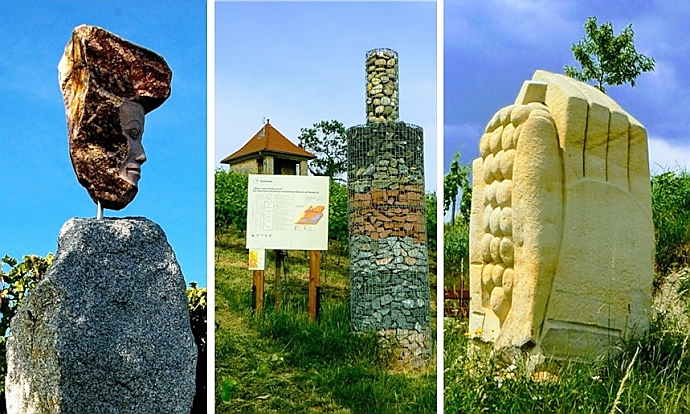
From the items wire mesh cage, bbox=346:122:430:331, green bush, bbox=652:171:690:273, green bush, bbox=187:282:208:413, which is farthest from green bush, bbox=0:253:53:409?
green bush, bbox=652:171:690:273

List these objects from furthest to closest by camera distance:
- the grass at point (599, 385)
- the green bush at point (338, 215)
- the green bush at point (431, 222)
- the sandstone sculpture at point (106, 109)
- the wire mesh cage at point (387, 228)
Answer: the green bush at point (431, 222)
the green bush at point (338, 215)
the wire mesh cage at point (387, 228)
the grass at point (599, 385)
the sandstone sculpture at point (106, 109)

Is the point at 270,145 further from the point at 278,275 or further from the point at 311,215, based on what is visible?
the point at 278,275

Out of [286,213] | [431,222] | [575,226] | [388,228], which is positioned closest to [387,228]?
[388,228]

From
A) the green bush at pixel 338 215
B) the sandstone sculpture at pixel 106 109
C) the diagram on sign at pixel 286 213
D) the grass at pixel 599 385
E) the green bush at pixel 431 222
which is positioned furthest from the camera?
the green bush at pixel 431 222

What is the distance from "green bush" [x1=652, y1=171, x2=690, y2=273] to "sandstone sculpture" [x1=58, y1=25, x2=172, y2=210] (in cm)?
412

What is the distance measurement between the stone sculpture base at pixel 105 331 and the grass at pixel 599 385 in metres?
1.56

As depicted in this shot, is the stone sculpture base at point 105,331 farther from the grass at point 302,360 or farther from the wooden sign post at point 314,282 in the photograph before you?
the wooden sign post at point 314,282

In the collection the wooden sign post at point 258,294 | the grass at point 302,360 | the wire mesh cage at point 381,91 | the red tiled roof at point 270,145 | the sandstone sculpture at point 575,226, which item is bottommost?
the grass at point 302,360

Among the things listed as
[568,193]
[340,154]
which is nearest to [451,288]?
[340,154]

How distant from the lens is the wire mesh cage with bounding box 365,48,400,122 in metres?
6.12

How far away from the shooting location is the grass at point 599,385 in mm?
3742

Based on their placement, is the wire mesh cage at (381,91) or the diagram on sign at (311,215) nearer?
the diagram on sign at (311,215)

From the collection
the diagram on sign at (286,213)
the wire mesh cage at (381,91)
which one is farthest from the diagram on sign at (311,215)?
the wire mesh cage at (381,91)

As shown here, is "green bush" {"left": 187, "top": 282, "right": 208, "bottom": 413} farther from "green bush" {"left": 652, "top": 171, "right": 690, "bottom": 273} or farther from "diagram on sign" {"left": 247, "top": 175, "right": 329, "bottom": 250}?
"green bush" {"left": 652, "top": 171, "right": 690, "bottom": 273}
